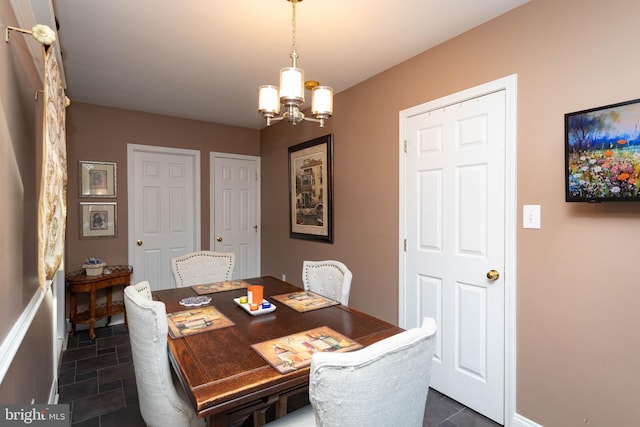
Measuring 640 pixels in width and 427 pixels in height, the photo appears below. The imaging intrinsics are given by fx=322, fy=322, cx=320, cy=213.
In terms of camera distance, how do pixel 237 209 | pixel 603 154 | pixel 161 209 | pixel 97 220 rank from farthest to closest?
pixel 237 209 → pixel 161 209 → pixel 97 220 → pixel 603 154

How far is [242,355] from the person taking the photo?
A: 1.25 metres

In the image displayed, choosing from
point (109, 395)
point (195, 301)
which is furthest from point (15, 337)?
point (109, 395)

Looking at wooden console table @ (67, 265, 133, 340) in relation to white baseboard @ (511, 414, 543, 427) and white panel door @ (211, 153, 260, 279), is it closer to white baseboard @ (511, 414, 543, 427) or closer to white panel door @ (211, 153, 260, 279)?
white panel door @ (211, 153, 260, 279)

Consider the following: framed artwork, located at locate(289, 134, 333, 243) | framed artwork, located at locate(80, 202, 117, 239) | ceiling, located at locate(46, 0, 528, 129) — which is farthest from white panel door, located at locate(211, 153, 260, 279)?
ceiling, located at locate(46, 0, 528, 129)

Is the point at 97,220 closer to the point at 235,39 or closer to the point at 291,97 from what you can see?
the point at 235,39

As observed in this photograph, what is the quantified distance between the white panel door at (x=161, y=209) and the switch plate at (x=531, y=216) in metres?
3.68

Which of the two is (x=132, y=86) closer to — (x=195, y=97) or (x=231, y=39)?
(x=195, y=97)

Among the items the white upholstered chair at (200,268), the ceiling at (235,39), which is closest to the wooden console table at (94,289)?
the white upholstered chair at (200,268)

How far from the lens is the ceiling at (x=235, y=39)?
6.20 feet

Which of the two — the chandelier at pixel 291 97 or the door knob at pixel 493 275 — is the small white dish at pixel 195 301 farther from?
the door knob at pixel 493 275

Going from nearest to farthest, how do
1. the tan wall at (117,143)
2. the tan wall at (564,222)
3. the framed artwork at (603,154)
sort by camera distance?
the framed artwork at (603,154) < the tan wall at (564,222) < the tan wall at (117,143)

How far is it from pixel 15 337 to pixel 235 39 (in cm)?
205

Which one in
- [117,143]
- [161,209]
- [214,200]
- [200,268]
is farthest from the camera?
[214,200]

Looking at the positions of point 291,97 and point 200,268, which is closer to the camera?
point 291,97
